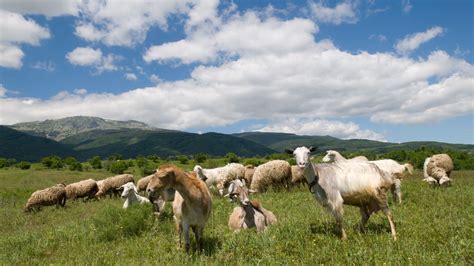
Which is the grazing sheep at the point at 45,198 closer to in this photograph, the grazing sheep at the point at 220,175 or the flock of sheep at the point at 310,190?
the grazing sheep at the point at 220,175

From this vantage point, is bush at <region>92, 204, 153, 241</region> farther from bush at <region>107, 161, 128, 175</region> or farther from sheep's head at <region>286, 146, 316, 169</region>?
bush at <region>107, 161, 128, 175</region>

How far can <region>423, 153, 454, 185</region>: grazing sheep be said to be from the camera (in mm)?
26347

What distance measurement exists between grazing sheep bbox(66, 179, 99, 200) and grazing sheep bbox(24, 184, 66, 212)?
19.3ft

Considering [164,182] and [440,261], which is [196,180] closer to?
[164,182]

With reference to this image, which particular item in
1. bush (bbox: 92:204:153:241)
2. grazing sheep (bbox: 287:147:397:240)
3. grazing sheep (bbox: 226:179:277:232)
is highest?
grazing sheep (bbox: 287:147:397:240)

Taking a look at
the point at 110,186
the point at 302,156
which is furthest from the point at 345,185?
the point at 110,186

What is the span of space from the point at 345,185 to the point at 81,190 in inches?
1287

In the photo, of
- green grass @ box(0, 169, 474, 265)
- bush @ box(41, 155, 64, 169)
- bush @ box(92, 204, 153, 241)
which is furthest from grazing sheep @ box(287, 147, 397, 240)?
bush @ box(41, 155, 64, 169)

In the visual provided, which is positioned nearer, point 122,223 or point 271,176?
point 122,223

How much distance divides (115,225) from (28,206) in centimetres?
1900

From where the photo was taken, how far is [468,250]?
746 cm

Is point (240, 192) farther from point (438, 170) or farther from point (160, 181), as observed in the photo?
point (438, 170)

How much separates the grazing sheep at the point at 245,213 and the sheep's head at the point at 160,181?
13.1 feet

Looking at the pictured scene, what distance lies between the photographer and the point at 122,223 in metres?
13.2
